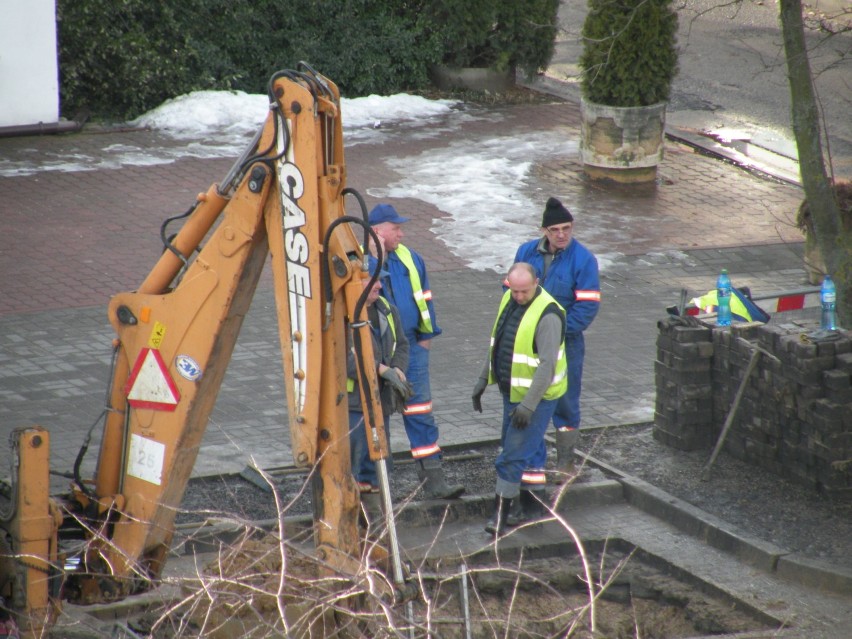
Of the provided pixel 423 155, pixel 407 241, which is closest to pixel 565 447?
pixel 407 241

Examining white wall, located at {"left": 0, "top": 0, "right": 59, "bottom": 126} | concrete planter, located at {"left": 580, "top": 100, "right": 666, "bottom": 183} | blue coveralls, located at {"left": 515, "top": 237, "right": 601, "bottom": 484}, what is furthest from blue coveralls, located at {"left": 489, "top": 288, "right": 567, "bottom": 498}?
white wall, located at {"left": 0, "top": 0, "right": 59, "bottom": 126}

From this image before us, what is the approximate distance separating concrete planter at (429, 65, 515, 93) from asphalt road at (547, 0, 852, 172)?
4.24 feet

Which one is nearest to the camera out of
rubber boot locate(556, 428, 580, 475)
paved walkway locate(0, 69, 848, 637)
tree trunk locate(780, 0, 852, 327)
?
rubber boot locate(556, 428, 580, 475)

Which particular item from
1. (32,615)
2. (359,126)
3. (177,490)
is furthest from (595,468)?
(359,126)

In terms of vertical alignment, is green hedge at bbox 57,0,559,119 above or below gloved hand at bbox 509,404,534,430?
above

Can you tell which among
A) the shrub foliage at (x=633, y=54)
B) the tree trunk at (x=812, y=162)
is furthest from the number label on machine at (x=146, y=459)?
Answer: the shrub foliage at (x=633, y=54)

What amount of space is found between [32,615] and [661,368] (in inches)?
197

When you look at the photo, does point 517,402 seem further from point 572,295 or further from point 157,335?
point 157,335

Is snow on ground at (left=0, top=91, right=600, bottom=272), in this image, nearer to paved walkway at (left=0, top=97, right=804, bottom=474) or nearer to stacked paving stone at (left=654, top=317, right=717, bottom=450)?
paved walkway at (left=0, top=97, right=804, bottom=474)

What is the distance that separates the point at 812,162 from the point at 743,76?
13.3 metres

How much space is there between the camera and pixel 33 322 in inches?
436

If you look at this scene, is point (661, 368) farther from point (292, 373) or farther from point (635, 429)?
point (292, 373)

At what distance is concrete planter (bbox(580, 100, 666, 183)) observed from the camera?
15.8 m

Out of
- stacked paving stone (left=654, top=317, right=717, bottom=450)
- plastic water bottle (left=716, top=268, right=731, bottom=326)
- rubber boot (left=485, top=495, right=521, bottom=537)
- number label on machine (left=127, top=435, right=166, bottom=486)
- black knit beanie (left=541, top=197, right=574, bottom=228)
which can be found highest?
black knit beanie (left=541, top=197, right=574, bottom=228)
